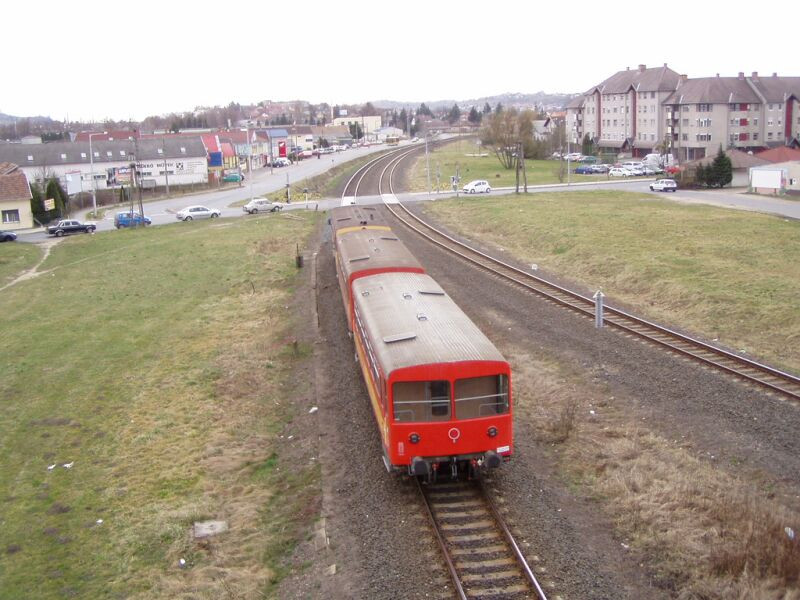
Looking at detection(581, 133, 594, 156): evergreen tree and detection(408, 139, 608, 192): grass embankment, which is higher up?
detection(581, 133, 594, 156): evergreen tree

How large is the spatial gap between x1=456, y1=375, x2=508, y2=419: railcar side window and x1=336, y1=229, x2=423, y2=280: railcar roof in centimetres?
715

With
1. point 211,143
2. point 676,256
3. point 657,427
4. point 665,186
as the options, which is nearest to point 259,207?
point 665,186

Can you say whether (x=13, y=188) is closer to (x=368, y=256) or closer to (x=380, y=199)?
(x=380, y=199)

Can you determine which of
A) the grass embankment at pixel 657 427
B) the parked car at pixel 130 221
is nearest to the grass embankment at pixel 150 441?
the grass embankment at pixel 657 427

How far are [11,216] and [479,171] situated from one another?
50.4 m

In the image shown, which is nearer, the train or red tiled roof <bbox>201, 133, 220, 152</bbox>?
the train

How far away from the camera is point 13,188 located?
59594mm

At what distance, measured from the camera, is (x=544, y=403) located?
639 inches

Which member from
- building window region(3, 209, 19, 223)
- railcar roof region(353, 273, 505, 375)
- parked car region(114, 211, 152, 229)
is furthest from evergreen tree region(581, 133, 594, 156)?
railcar roof region(353, 273, 505, 375)

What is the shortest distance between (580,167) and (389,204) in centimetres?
3879

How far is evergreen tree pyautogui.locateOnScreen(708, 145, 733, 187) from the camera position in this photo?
207 feet

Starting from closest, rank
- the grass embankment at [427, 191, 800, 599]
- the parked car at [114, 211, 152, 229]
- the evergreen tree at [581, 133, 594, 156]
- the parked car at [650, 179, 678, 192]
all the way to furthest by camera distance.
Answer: the grass embankment at [427, 191, 800, 599], the parked car at [114, 211, 152, 229], the parked car at [650, 179, 678, 192], the evergreen tree at [581, 133, 594, 156]

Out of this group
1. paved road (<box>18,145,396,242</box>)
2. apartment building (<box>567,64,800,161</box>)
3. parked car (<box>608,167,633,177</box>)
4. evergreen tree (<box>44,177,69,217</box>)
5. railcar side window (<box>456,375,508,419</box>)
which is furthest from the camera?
apartment building (<box>567,64,800,161</box>)

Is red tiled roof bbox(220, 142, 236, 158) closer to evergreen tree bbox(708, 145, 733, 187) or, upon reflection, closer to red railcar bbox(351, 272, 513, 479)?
evergreen tree bbox(708, 145, 733, 187)
